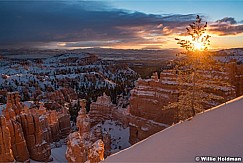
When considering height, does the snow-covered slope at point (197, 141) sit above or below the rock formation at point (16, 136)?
above

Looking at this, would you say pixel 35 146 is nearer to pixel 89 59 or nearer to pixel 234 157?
pixel 234 157

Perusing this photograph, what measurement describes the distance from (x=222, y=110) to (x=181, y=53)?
4906 millimetres

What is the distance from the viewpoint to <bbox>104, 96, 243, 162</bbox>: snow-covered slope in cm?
670

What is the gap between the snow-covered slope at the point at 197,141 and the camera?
670 centimetres

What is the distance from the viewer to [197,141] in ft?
24.5

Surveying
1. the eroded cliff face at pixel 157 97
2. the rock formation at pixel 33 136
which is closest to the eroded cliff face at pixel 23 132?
the rock formation at pixel 33 136

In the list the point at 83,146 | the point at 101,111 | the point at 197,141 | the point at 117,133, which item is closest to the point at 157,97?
the point at 117,133

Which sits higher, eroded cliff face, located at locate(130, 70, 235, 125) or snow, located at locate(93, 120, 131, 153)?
eroded cliff face, located at locate(130, 70, 235, 125)

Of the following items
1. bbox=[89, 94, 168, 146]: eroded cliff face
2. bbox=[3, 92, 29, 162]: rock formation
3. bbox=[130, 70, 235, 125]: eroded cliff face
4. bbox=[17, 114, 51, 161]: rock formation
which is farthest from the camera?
bbox=[89, 94, 168, 146]: eroded cliff face

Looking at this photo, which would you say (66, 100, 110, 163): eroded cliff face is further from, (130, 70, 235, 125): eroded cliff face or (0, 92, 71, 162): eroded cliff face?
(130, 70, 235, 125): eroded cliff face

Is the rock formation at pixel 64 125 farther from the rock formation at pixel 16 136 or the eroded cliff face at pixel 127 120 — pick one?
the rock formation at pixel 16 136

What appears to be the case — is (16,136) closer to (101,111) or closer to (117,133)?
(117,133)

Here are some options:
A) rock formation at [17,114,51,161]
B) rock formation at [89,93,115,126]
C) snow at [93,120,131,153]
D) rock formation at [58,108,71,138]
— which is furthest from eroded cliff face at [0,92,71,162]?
rock formation at [89,93,115,126]

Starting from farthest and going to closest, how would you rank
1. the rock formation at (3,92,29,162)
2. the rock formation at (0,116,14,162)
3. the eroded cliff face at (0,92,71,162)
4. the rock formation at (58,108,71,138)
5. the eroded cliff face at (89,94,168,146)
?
1. the rock formation at (58,108,71,138)
2. the eroded cliff face at (89,94,168,146)
3. the eroded cliff face at (0,92,71,162)
4. the rock formation at (3,92,29,162)
5. the rock formation at (0,116,14,162)
